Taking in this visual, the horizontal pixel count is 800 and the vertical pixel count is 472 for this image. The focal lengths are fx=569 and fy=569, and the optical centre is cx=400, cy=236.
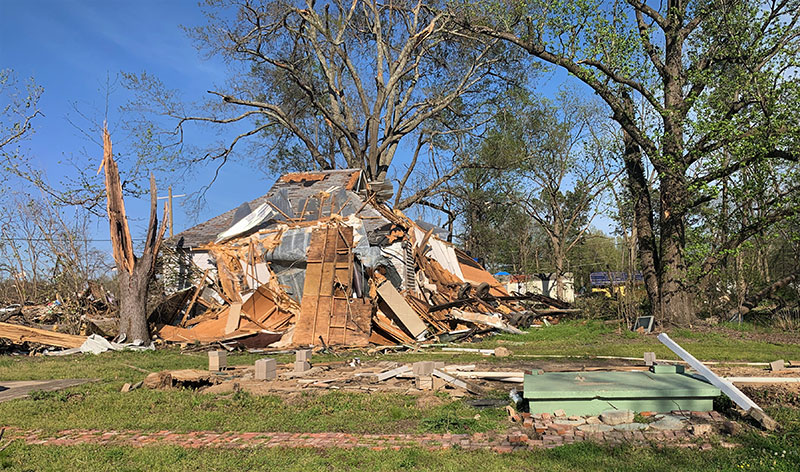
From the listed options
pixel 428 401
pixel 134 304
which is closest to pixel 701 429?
pixel 428 401

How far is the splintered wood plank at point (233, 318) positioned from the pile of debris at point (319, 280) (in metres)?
0.03

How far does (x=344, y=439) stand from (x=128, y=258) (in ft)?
37.7

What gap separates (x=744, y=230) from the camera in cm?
1433

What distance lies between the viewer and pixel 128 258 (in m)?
14.9

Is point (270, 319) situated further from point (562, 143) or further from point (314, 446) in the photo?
Answer: point (562, 143)

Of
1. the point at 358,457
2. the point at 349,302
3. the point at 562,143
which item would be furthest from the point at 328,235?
the point at 562,143

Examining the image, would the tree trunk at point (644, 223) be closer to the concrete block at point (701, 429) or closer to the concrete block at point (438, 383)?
the concrete block at point (438, 383)

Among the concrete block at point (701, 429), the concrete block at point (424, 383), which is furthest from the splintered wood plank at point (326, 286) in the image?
the concrete block at point (701, 429)

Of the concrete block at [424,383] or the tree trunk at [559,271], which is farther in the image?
the tree trunk at [559,271]

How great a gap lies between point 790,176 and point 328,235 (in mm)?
12078

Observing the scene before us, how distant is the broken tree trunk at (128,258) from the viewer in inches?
571

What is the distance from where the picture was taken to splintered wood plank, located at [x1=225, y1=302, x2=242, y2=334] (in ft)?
50.3

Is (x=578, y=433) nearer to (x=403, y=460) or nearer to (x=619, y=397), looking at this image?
(x=619, y=397)

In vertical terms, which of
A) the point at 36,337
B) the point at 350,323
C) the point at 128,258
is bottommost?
the point at 36,337
